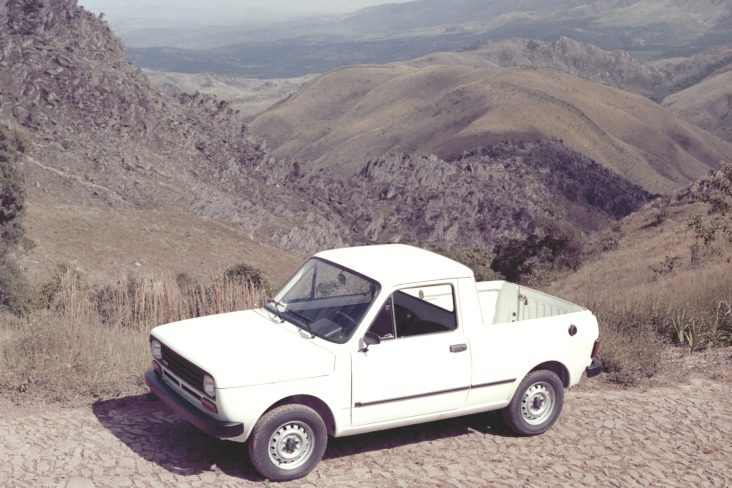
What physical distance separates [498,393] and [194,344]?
2.82 m

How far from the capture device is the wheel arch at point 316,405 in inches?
259

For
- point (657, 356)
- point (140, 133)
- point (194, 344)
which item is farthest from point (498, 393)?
point (140, 133)

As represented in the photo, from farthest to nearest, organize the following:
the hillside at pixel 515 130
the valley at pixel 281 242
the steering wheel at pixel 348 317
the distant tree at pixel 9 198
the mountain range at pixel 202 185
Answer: the hillside at pixel 515 130
the mountain range at pixel 202 185
the distant tree at pixel 9 198
the valley at pixel 281 242
the steering wheel at pixel 348 317

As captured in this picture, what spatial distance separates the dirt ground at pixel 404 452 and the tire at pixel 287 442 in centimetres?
14

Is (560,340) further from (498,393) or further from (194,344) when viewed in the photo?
(194,344)

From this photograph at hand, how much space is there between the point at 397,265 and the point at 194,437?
2.39m

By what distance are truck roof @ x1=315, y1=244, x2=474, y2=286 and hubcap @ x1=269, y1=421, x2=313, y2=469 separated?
4.72 feet

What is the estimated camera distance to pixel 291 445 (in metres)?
6.57

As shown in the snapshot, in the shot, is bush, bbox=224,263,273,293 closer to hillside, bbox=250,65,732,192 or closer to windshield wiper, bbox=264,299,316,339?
windshield wiper, bbox=264,299,316,339

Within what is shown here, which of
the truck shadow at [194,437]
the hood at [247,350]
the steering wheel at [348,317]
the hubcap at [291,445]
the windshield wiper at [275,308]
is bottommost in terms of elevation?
the truck shadow at [194,437]

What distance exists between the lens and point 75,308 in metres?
9.20

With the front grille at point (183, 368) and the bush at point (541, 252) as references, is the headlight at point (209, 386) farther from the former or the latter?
the bush at point (541, 252)

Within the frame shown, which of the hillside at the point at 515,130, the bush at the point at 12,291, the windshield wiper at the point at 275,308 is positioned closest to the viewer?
the windshield wiper at the point at 275,308

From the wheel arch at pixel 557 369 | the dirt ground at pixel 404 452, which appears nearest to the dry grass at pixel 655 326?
the dirt ground at pixel 404 452
